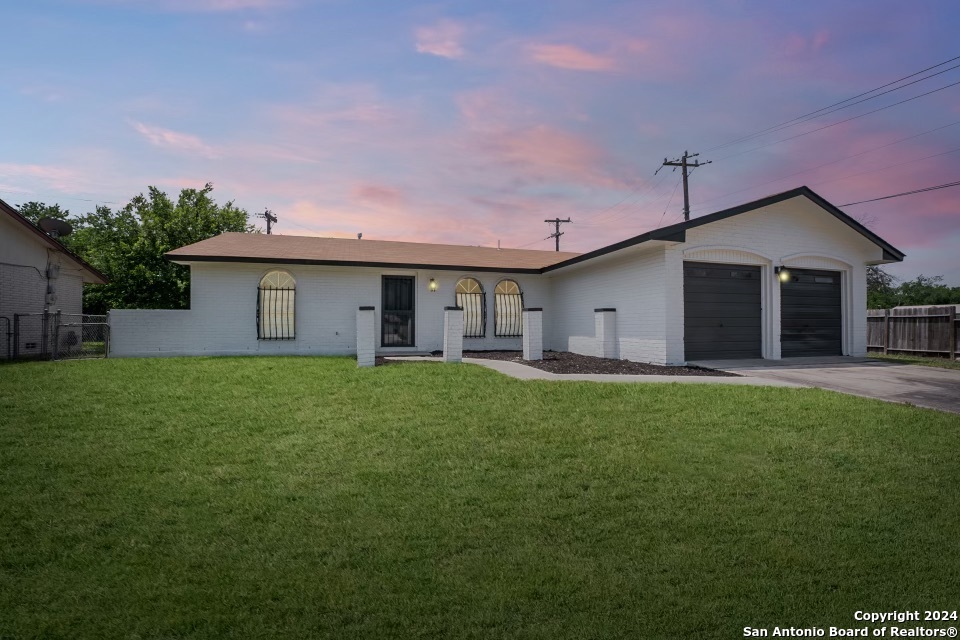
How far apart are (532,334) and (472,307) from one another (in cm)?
419

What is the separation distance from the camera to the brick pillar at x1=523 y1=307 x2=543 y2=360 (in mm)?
13203

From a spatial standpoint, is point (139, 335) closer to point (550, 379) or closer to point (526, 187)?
point (550, 379)

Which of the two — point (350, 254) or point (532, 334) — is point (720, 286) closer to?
point (532, 334)

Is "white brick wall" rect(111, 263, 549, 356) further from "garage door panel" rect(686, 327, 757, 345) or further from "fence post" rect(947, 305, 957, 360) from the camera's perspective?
"fence post" rect(947, 305, 957, 360)

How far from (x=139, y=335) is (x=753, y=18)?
662 inches

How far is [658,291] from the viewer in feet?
41.9

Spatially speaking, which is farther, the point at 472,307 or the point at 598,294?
the point at 472,307

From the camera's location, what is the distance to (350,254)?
1619 centimetres

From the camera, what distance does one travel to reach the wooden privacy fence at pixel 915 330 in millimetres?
15312

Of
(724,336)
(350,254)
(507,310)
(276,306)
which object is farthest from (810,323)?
(276,306)

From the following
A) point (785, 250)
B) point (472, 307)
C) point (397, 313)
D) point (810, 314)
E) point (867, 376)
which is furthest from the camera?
point (472, 307)

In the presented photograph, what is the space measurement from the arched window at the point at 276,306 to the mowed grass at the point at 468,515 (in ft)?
23.2

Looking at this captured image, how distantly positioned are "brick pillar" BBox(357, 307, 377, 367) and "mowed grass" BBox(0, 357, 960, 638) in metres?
3.69

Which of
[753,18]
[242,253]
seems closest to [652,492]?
[753,18]
